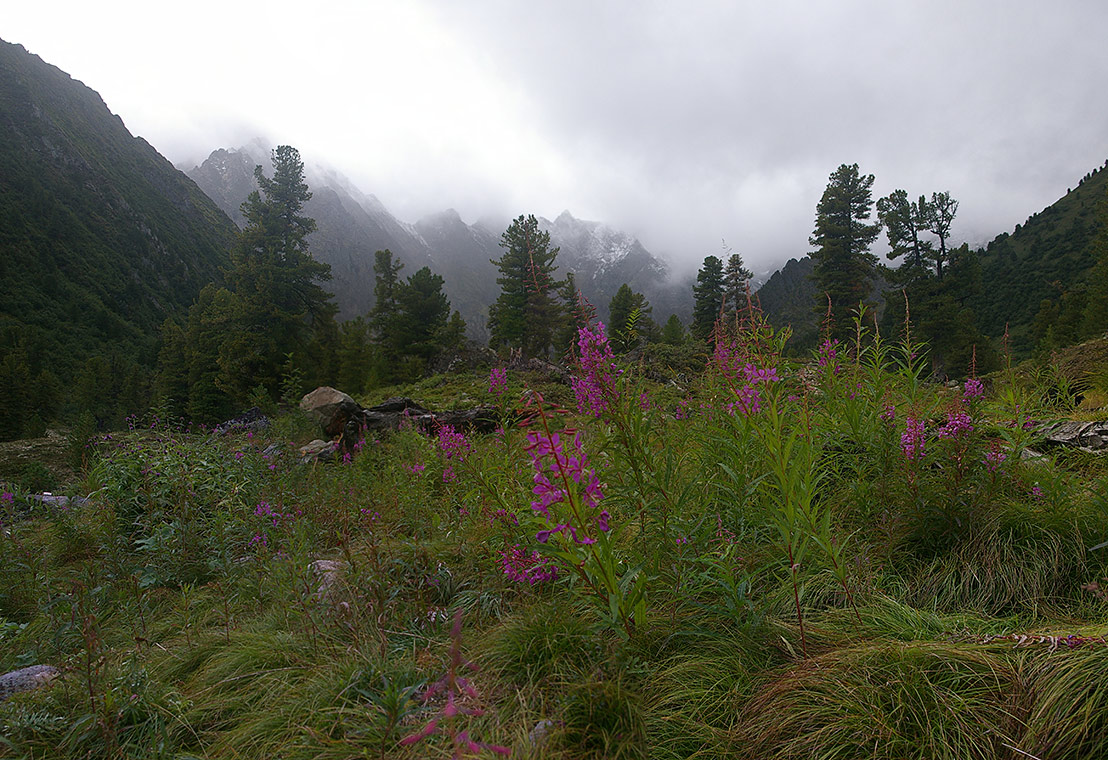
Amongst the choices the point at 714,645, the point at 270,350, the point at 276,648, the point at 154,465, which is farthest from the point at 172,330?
the point at 714,645

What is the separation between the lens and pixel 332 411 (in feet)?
31.1

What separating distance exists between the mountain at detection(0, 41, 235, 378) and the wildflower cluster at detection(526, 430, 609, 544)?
60995 millimetres

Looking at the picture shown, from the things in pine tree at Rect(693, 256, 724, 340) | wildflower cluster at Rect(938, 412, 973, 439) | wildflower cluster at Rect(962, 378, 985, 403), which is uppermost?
pine tree at Rect(693, 256, 724, 340)

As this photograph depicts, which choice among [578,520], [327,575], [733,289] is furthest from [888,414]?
[327,575]

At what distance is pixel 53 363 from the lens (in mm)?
48875

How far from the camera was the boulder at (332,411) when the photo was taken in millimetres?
9438

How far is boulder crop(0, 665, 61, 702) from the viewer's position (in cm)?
223

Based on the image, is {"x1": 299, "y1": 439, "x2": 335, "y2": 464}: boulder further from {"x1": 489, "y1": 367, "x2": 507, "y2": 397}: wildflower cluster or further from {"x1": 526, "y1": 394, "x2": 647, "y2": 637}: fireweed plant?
{"x1": 526, "y1": 394, "x2": 647, "y2": 637}: fireweed plant

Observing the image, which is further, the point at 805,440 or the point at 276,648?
the point at 276,648

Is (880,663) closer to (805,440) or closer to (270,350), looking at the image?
(805,440)

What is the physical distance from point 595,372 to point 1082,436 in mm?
4168

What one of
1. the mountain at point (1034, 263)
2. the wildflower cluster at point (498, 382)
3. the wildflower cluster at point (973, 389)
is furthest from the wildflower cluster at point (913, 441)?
the mountain at point (1034, 263)

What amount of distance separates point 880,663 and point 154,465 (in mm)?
6686

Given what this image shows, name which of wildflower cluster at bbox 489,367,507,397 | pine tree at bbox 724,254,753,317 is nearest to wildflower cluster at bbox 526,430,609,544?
wildflower cluster at bbox 489,367,507,397
